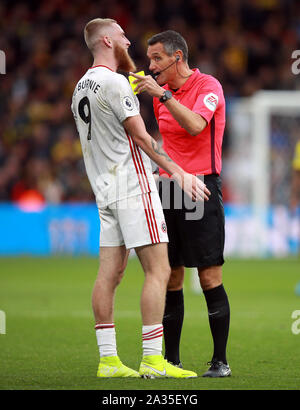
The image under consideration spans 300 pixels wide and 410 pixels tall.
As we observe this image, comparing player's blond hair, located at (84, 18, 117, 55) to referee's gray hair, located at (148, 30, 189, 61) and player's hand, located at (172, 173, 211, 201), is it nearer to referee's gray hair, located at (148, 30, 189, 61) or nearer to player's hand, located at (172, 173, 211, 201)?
referee's gray hair, located at (148, 30, 189, 61)

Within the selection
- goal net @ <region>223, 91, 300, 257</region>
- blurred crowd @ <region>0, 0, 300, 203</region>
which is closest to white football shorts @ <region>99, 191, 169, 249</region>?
goal net @ <region>223, 91, 300, 257</region>

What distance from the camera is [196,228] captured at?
547cm

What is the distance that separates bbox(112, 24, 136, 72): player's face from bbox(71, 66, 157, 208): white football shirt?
0.54 ft

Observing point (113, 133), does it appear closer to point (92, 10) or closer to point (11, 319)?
point (11, 319)

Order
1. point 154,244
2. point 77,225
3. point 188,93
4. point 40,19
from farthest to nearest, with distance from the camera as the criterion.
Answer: point 40,19 < point 77,225 < point 188,93 < point 154,244

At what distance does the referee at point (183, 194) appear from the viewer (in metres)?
5.43

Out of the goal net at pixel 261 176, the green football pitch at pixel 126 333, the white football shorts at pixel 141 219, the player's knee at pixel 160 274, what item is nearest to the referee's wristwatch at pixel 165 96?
the white football shorts at pixel 141 219

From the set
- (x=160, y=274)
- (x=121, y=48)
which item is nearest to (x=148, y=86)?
(x=121, y=48)

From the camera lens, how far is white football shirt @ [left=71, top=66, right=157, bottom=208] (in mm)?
5184

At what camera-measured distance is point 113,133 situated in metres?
5.27

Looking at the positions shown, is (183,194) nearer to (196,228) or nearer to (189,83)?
(196,228)

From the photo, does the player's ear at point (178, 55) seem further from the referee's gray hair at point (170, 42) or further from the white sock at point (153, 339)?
the white sock at point (153, 339)
